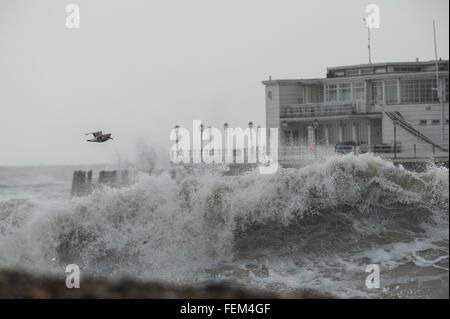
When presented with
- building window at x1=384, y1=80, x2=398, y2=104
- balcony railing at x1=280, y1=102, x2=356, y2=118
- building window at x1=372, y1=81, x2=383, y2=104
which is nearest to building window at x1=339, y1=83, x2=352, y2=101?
balcony railing at x1=280, y1=102, x2=356, y2=118

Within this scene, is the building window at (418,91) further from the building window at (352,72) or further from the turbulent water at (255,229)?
the turbulent water at (255,229)

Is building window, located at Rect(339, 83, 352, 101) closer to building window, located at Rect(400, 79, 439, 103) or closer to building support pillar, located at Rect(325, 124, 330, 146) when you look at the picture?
building support pillar, located at Rect(325, 124, 330, 146)

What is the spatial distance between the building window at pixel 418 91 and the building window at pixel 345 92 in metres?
3.41

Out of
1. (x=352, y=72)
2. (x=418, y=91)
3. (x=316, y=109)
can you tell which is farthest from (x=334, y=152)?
(x=352, y=72)

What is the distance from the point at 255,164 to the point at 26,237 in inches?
749

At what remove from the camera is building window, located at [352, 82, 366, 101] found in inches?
1852

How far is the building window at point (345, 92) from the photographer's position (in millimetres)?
47703

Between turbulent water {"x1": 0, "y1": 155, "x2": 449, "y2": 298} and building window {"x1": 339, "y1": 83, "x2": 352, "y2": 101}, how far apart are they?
25.5 metres

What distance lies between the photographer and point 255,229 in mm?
20969

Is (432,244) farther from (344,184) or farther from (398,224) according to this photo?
(344,184)

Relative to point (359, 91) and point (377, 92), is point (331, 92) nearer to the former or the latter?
point (359, 91)

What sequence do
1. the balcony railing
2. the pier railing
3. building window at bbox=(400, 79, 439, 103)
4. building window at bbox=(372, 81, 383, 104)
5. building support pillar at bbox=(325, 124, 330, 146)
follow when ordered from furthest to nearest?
building support pillar at bbox=(325, 124, 330, 146), the balcony railing, building window at bbox=(372, 81, 383, 104), building window at bbox=(400, 79, 439, 103), the pier railing
